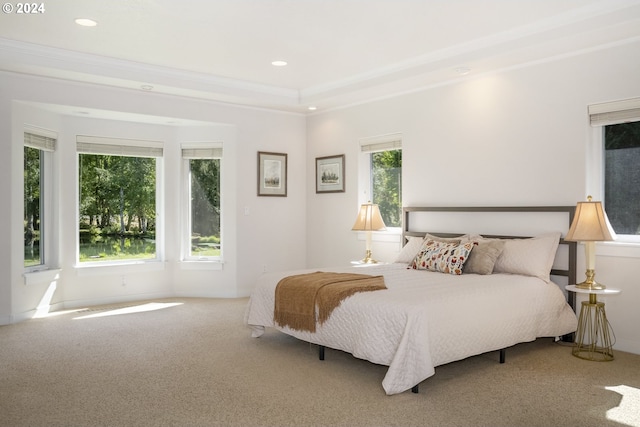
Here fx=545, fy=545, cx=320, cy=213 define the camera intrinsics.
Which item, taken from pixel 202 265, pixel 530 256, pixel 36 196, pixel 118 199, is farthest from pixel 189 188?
pixel 530 256

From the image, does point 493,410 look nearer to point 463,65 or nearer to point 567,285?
point 567,285

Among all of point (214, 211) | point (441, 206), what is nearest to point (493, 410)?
point (441, 206)

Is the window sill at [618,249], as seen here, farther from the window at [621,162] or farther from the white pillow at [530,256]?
the white pillow at [530,256]

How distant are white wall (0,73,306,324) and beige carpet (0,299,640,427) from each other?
1.28m

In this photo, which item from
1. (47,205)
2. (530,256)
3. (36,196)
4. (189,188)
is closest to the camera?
(530,256)

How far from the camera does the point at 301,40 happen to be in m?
4.75

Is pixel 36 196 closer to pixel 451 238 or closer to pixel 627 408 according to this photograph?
pixel 451 238

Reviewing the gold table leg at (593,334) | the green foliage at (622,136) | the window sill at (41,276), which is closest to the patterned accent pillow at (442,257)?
the gold table leg at (593,334)

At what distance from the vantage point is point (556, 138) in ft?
15.4

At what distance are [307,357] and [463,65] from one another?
9.62ft

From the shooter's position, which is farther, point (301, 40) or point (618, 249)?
point (301, 40)

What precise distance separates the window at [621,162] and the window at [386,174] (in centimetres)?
223

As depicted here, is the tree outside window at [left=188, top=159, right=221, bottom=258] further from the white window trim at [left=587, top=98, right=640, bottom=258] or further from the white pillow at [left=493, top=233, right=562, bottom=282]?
the white window trim at [left=587, top=98, right=640, bottom=258]

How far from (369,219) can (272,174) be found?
170cm
